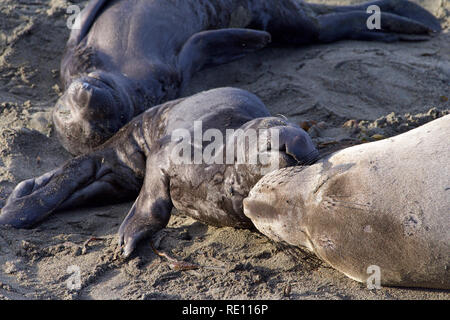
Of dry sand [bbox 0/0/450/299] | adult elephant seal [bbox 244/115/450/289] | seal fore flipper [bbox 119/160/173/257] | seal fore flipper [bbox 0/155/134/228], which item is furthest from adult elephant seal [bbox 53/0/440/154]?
adult elephant seal [bbox 244/115/450/289]

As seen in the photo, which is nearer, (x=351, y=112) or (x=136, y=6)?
(x=351, y=112)

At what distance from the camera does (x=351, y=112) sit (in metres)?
4.63

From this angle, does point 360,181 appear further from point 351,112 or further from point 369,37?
point 369,37

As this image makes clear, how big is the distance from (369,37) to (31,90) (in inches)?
130

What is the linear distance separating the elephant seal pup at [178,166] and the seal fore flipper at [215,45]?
1.14 meters

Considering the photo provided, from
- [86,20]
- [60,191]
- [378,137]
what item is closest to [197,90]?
[86,20]

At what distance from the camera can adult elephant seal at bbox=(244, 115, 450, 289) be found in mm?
2320

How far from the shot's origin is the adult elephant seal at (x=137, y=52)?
4.41 metres

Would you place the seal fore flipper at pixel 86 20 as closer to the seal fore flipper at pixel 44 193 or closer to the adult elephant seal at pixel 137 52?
the adult elephant seal at pixel 137 52

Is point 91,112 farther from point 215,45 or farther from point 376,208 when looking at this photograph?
point 376,208

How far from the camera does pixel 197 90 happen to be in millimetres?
5438

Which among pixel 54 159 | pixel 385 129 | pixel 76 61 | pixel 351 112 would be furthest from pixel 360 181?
pixel 76 61

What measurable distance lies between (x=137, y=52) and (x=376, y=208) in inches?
116

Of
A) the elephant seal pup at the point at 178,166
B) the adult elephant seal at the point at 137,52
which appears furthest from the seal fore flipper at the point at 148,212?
the adult elephant seal at the point at 137,52
